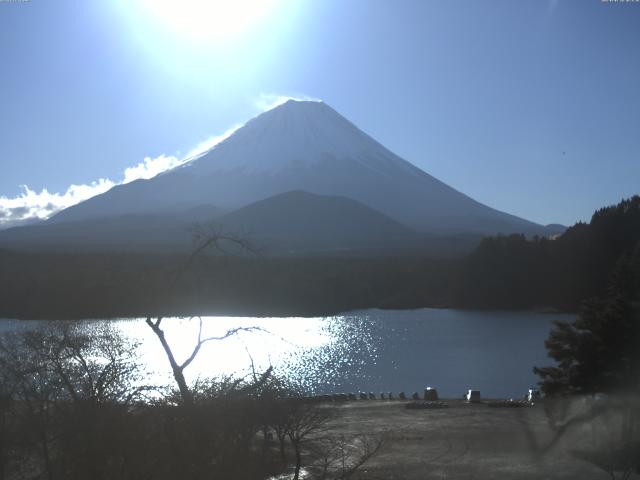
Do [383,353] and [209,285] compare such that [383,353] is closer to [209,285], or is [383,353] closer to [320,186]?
[209,285]

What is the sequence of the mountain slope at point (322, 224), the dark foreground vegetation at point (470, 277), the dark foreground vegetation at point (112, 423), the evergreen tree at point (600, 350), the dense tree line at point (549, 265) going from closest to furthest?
the dark foreground vegetation at point (112, 423) < the evergreen tree at point (600, 350) < the dark foreground vegetation at point (470, 277) < the dense tree line at point (549, 265) < the mountain slope at point (322, 224)

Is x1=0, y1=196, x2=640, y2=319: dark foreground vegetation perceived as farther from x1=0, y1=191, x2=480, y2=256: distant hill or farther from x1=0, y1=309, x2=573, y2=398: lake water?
x1=0, y1=191, x2=480, y2=256: distant hill

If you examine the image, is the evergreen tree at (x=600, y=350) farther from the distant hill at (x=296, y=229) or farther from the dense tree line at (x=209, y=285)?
the distant hill at (x=296, y=229)

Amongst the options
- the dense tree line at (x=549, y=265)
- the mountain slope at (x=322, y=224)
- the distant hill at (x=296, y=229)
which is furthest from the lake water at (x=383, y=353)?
the mountain slope at (x=322, y=224)

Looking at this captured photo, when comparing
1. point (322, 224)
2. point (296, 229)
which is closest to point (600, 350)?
point (296, 229)

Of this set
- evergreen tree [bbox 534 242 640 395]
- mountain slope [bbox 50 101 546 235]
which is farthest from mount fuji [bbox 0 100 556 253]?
evergreen tree [bbox 534 242 640 395]

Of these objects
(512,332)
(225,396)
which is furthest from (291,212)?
(225,396)
